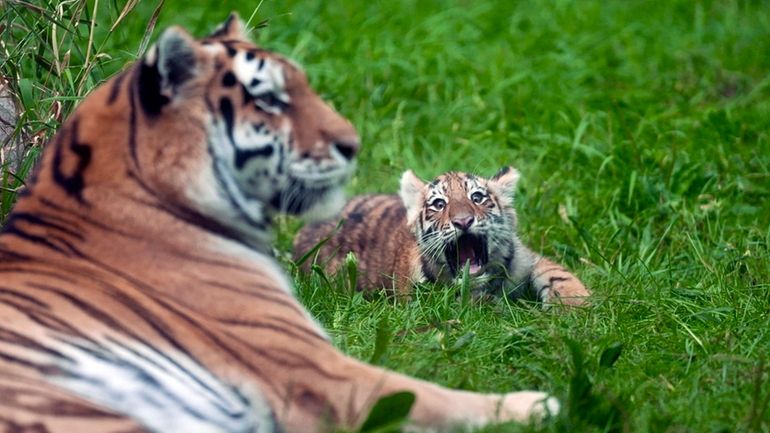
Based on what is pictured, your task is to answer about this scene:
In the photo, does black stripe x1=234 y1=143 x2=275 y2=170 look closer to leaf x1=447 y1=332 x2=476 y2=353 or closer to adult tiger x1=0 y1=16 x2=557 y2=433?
adult tiger x1=0 y1=16 x2=557 y2=433

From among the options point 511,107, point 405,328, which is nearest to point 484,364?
point 405,328

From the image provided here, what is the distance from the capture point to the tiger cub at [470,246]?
580cm

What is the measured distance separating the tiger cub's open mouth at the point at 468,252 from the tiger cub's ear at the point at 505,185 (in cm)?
29

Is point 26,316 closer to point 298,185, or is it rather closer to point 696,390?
point 298,185

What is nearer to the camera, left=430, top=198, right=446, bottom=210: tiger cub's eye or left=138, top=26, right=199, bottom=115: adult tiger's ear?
left=138, top=26, right=199, bottom=115: adult tiger's ear

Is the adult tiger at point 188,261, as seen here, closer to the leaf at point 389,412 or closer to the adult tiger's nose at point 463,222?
the leaf at point 389,412

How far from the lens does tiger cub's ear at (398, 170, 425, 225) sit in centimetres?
622

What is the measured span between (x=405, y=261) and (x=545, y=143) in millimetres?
1416

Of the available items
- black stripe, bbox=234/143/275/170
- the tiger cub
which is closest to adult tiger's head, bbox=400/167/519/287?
the tiger cub

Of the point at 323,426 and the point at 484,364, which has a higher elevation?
the point at 323,426

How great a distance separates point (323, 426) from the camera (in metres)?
3.37

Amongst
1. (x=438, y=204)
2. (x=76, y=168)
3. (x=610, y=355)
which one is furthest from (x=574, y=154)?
(x=76, y=168)

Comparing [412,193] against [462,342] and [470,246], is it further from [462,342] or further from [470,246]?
[462,342]

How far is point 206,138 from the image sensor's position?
3578 millimetres
